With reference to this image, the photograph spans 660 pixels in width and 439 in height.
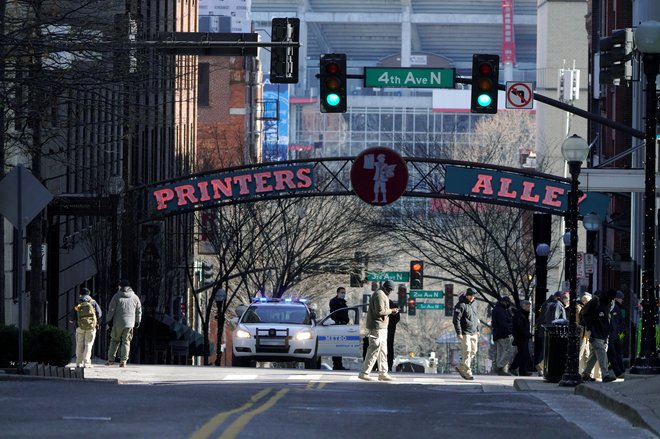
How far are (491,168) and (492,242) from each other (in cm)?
1591

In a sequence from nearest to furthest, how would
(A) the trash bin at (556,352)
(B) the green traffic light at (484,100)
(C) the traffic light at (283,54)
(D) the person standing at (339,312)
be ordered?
(A) the trash bin at (556,352)
(B) the green traffic light at (484,100)
(C) the traffic light at (283,54)
(D) the person standing at (339,312)

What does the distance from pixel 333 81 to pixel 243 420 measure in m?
12.3

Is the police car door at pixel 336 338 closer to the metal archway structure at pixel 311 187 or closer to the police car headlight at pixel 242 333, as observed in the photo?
the police car headlight at pixel 242 333

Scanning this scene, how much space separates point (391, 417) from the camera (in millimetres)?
16250

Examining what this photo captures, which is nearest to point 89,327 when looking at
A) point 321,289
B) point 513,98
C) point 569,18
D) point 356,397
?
point 513,98

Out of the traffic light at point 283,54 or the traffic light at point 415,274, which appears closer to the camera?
the traffic light at point 283,54

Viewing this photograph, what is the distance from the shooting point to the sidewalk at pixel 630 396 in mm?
15242

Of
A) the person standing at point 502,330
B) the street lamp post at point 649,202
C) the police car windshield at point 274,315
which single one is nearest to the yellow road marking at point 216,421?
the street lamp post at point 649,202

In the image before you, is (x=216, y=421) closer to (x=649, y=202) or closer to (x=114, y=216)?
(x=649, y=202)

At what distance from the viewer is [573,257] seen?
25.0m

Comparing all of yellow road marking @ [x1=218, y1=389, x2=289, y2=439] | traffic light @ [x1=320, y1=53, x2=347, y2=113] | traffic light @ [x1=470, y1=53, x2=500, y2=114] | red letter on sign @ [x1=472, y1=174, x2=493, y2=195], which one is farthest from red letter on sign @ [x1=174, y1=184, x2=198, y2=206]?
yellow road marking @ [x1=218, y1=389, x2=289, y2=439]

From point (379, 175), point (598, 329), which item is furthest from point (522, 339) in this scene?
point (379, 175)

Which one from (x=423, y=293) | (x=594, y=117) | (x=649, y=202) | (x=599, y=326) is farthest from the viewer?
(x=423, y=293)

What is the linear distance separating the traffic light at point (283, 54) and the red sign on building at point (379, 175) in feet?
43.4
